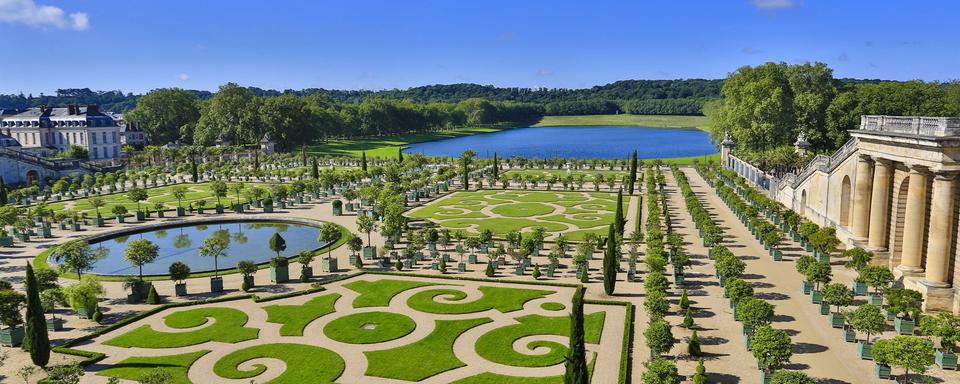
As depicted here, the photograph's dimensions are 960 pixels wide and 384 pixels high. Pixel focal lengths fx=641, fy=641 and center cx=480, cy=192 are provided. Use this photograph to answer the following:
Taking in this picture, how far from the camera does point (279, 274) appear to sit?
37344mm

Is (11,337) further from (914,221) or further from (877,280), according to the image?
(914,221)

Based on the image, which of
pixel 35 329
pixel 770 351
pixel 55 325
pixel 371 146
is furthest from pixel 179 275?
pixel 371 146

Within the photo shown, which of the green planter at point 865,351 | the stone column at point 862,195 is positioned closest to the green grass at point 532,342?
the green planter at point 865,351

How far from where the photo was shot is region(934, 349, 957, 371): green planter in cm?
2403

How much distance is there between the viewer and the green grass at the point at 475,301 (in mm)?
32406

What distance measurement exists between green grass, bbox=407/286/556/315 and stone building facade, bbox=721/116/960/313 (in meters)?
18.9

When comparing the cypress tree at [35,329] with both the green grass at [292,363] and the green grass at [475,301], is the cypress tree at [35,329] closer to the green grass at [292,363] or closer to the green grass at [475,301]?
the green grass at [292,363]

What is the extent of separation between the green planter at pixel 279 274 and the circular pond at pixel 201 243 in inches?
220

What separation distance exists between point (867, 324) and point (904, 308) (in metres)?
3.92

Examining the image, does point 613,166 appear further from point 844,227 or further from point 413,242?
point 413,242

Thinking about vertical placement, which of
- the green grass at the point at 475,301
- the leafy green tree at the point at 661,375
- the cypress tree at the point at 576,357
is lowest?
the green grass at the point at 475,301

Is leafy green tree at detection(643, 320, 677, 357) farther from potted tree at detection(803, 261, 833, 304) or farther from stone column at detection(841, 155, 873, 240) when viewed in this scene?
stone column at detection(841, 155, 873, 240)

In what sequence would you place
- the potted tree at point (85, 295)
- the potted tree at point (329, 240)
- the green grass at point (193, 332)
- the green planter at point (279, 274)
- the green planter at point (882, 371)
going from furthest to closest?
the potted tree at point (329, 240) → the green planter at point (279, 274) → the potted tree at point (85, 295) → the green grass at point (193, 332) → the green planter at point (882, 371)

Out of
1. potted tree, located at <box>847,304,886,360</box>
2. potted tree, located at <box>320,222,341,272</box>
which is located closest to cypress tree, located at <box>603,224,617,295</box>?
potted tree, located at <box>847,304,886,360</box>
